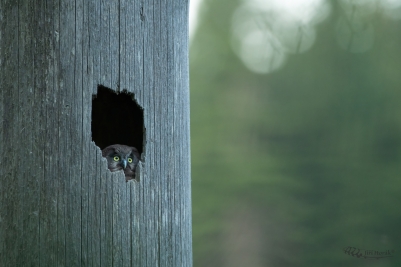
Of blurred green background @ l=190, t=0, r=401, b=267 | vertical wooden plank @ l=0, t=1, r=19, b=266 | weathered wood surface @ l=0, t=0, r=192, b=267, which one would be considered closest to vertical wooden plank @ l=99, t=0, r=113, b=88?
weathered wood surface @ l=0, t=0, r=192, b=267

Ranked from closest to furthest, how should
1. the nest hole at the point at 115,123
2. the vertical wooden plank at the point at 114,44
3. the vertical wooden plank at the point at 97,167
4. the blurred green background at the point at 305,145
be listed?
1. the vertical wooden plank at the point at 97,167
2. the vertical wooden plank at the point at 114,44
3. the nest hole at the point at 115,123
4. the blurred green background at the point at 305,145

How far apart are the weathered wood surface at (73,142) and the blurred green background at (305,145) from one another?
16.5 feet

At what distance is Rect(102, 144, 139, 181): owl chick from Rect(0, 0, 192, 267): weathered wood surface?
763 millimetres

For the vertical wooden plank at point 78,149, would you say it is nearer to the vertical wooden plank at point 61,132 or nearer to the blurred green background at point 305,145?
the vertical wooden plank at point 61,132

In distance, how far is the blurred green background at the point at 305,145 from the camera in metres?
7.21

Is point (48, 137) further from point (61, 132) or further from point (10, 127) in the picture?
point (10, 127)

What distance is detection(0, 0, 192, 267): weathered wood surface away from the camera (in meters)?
2.25

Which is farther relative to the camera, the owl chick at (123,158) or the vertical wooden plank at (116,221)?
the owl chick at (123,158)

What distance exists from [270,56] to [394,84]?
1.85m

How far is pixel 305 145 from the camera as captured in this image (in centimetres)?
748

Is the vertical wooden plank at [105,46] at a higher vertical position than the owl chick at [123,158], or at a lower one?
higher

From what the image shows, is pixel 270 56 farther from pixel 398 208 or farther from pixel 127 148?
pixel 127 148

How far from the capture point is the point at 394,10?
23.9ft

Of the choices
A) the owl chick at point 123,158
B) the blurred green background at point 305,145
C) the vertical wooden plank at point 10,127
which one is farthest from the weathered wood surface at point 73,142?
the blurred green background at point 305,145
